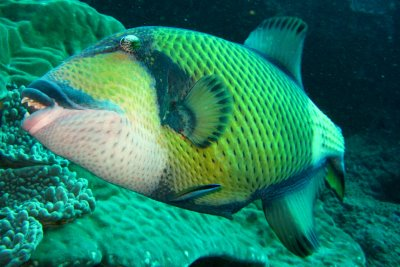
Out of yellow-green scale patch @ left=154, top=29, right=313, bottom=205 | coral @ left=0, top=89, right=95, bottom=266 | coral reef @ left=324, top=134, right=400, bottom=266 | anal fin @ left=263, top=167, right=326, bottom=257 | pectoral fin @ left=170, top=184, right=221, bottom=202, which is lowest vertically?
coral reef @ left=324, top=134, right=400, bottom=266

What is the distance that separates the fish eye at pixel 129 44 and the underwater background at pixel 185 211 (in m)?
1.24

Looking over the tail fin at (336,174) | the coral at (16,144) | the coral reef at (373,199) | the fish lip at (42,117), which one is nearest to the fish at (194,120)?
the fish lip at (42,117)

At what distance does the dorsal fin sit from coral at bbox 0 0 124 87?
274 cm

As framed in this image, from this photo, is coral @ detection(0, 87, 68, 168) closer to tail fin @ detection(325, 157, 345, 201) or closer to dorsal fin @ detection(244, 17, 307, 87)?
dorsal fin @ detection(244, 17, 307, 87)

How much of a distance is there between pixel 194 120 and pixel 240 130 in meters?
0.21

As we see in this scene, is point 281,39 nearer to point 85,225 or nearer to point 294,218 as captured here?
point 294,218

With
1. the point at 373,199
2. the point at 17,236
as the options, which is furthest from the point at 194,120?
the point at 373,199

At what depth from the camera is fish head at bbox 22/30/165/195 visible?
903 millimetres

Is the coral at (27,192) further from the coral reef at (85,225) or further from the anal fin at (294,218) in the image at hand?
the anal fin at (294,218)

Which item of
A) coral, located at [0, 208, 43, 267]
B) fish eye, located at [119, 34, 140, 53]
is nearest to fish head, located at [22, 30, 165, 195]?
fish eye, located at [119, 34, 140, 53]

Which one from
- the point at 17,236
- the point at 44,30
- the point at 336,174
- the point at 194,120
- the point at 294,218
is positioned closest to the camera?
the point at 194,120

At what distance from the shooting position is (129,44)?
3.49 ft

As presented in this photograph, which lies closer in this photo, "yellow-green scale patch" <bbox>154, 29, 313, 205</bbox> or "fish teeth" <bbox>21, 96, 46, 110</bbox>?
"fish teeth" <bbox>21, 96, 46, 110</bbox>

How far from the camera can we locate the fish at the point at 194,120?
925 mm
